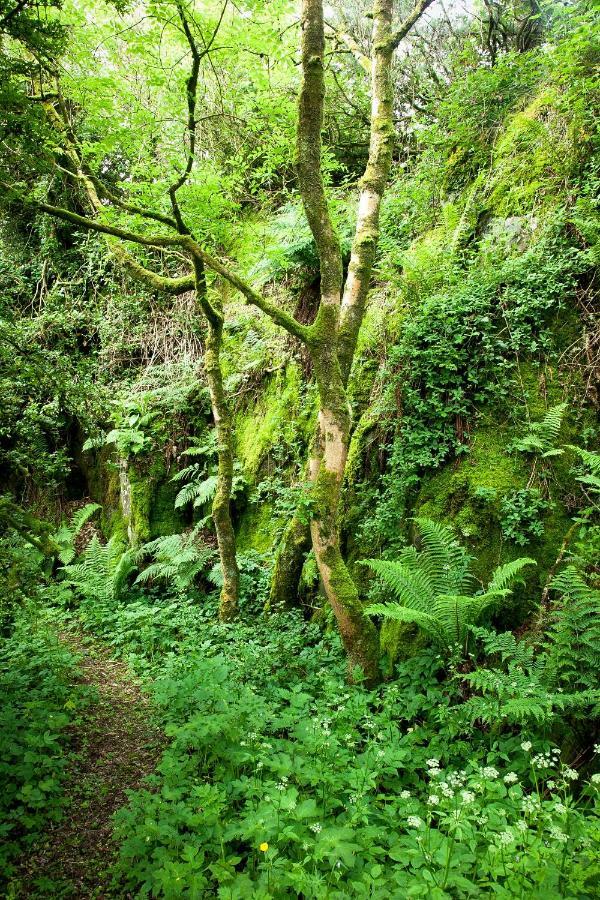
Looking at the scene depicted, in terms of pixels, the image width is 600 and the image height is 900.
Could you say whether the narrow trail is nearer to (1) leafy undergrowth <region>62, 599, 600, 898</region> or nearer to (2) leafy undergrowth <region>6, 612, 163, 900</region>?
(2) leafy undergrowth <region>6, 612, 163, 900</region>

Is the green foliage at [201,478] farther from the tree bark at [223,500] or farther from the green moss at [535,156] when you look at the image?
the green moss at [535,156]

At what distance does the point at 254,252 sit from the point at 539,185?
3.79 metres

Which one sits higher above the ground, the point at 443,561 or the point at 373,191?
the point at 373,191

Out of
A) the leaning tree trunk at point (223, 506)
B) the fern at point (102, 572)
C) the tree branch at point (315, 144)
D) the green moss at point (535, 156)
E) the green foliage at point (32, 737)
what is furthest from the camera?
the fern at point (102, 572)

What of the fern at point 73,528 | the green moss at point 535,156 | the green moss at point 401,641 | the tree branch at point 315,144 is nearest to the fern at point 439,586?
the green moss at point 401,641

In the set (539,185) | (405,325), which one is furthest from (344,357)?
(539,185)

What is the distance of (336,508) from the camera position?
4414mm

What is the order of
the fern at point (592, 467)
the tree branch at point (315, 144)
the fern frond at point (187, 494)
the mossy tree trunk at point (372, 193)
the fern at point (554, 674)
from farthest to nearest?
the fern frond at point (187, 494)
the mossy tree trunk at point (372, 193)
the tree branch at point (315, 144)
the fern at point (592, 467)
the fern at point (554, 674)

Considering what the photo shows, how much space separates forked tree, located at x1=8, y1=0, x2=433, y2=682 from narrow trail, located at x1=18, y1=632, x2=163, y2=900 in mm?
1928

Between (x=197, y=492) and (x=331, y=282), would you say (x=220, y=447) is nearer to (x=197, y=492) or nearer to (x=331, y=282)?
(x=197, y=492)

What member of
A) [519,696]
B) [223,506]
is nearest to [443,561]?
[519,696]

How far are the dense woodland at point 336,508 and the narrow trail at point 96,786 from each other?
0.02m

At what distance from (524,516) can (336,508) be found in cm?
156

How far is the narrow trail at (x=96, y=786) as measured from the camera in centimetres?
270
